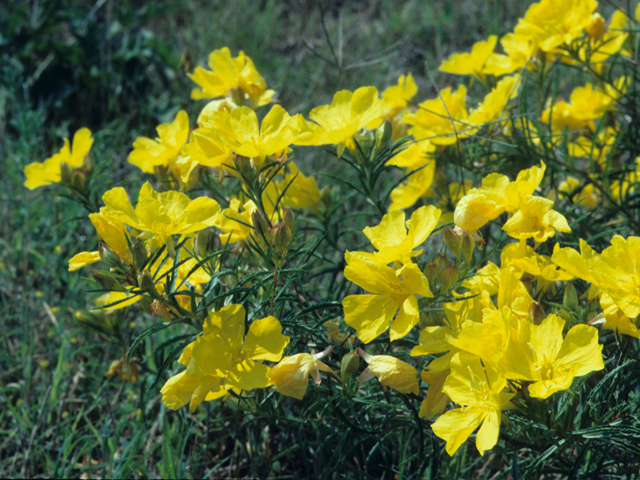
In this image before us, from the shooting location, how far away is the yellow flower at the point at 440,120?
5.09 ft

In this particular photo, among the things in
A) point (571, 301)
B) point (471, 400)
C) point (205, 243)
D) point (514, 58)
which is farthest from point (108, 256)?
point (514, 58)

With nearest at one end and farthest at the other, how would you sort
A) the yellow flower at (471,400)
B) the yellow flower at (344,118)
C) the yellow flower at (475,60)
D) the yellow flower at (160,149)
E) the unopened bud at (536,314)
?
the yellow flower at (471,400)
the unopened bud at (536,314)
the yellow flower at (344,118)
the yellow flower at (160,149)
the yellow flower at (475,60)

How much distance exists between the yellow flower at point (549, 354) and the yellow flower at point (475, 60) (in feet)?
3.40

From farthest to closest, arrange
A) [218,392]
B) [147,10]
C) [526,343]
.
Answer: [147,10] → [218,392] → [526,343]

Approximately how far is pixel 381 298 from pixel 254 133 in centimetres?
47

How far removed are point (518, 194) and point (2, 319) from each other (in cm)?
198

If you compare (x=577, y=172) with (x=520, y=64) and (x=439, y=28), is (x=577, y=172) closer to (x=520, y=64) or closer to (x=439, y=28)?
(x=520, y=64)

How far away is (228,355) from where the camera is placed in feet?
3.64

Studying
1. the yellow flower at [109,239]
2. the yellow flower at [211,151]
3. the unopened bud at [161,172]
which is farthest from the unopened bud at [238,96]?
the yellow flower at [109,239]

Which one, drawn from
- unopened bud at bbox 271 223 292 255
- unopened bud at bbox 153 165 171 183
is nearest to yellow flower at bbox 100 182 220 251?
unopened bud at bbox 271 223 292 255

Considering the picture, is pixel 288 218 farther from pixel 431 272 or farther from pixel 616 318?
pixel 616 318

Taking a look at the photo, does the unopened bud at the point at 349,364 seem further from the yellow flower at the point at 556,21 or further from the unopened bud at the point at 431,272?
the yellow flower at the point at 556,21

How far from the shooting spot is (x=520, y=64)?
1.81 m

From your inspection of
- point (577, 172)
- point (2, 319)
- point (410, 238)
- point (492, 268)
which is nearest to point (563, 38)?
point (577, 172)
